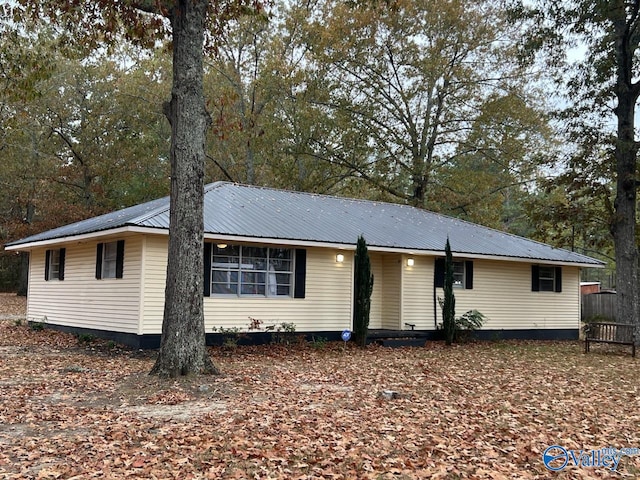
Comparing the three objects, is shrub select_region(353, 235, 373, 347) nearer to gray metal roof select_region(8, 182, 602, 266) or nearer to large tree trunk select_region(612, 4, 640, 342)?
gray metal roof select_region(8, 182, 602, 266)

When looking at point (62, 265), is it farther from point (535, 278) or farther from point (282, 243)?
point (535, 278)

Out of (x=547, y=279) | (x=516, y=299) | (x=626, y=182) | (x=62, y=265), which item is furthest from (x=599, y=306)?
(x=62, y=265)

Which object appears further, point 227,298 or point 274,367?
point 227,298

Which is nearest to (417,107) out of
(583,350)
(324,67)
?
(324,67)

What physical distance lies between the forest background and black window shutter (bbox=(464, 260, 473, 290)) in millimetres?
7419

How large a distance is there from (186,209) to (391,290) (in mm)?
7795

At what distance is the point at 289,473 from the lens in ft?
15.2

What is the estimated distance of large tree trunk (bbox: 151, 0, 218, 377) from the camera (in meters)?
8.23

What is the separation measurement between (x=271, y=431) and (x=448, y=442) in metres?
1.74

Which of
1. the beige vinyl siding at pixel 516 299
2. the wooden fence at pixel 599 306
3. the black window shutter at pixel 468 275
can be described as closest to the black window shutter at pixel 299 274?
the beige vinyl siding at pixel 516 299

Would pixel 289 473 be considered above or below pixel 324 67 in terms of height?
below

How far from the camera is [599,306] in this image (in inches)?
993

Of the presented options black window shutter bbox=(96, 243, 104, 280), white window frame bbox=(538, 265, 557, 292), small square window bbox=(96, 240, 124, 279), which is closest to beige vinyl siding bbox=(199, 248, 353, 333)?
small square window bbox=(96, 240, 124, 279)

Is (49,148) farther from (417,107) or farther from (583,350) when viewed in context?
(583,350)
